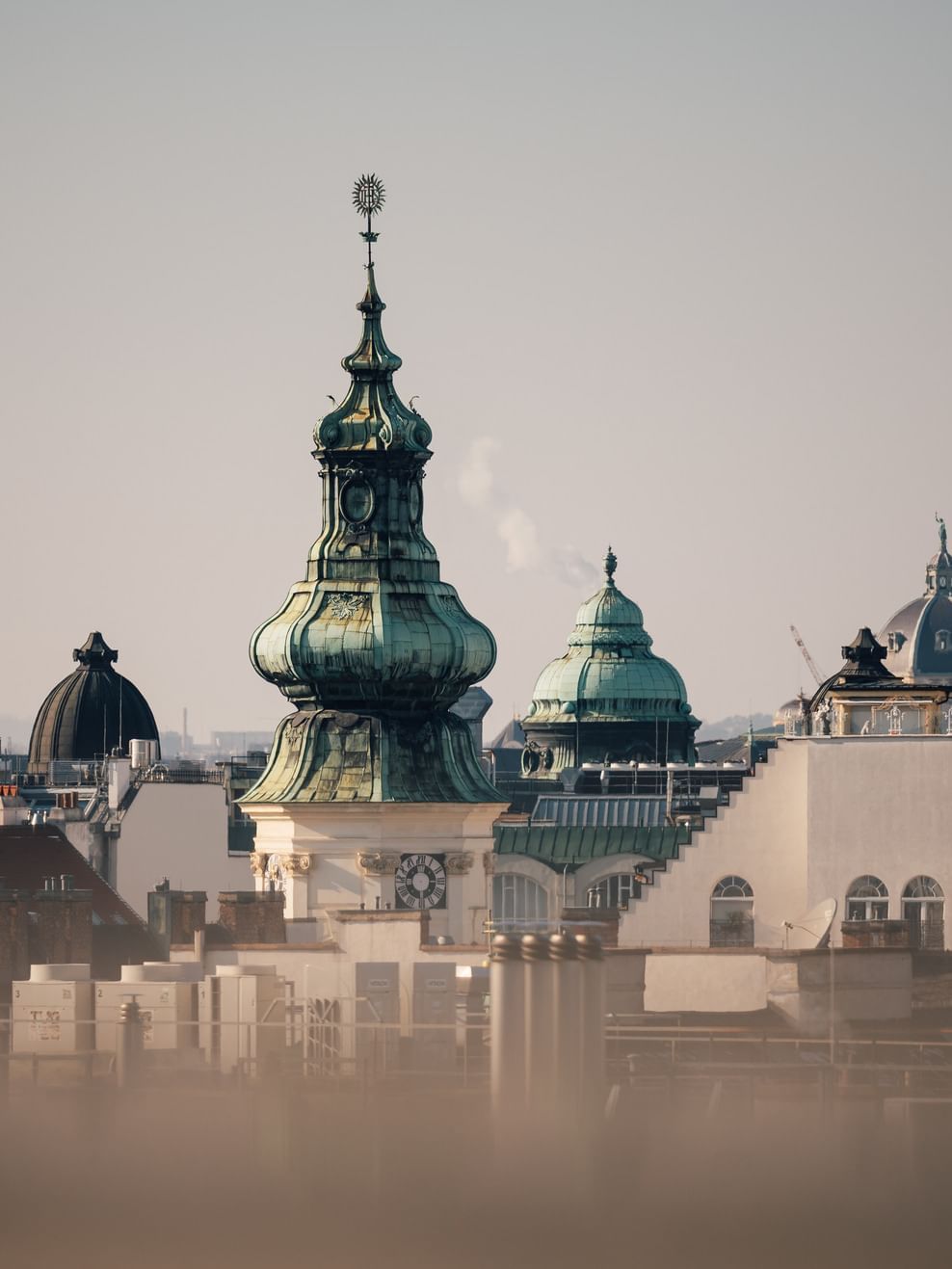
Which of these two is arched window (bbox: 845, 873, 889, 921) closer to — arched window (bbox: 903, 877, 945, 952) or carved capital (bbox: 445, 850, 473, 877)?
arched window (bbox: 903, 877, 945, 952)

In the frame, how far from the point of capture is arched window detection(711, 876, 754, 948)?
9744 centimetres

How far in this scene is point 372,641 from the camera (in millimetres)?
105188

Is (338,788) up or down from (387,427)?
down

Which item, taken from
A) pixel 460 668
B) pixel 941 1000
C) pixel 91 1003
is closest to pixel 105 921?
pixel 460 668

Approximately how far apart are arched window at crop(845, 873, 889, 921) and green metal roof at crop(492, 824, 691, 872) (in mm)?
44347

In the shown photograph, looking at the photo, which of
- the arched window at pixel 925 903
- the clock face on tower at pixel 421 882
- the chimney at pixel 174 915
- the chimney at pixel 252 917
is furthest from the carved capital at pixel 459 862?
the arched window at pixel 925 903

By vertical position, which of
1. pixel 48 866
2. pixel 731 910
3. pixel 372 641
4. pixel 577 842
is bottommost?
pixel 731 910

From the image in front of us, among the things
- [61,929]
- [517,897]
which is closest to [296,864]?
[61,929]

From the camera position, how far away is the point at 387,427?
346 ft

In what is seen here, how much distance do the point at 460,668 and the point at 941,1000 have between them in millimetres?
34541

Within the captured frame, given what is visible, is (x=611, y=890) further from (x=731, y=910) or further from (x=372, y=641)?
(x=731, y=910)

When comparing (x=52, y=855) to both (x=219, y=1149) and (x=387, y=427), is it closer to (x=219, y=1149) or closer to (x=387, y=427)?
(x=387, y=427)

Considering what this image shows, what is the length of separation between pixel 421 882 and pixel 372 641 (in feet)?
25.0

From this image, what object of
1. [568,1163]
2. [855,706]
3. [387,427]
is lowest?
[568,1163]
